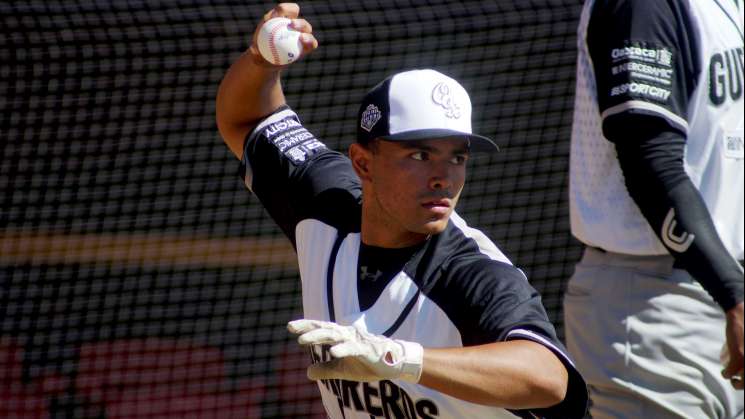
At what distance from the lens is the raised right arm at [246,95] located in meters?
2.75

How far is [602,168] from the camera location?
8.51 feet

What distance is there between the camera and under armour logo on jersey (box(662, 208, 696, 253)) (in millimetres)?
2268

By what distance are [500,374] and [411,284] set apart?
1.43 feet

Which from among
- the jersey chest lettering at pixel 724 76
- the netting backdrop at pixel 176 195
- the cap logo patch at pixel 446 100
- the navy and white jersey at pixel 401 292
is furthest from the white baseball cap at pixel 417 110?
the netting backdrop at pixel 176 195

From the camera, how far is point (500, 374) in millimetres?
1792

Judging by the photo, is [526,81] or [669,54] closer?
[669,54]

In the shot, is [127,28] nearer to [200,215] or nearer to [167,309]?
[200,215]

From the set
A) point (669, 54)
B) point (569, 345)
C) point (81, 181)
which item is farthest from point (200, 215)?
point (669, 54)

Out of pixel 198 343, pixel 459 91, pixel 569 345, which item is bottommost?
pixel 198 343

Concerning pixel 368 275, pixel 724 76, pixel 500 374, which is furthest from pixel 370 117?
pixel 724 76

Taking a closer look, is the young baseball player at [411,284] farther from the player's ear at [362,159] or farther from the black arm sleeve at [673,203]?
the black arm sleeve at [673,203]

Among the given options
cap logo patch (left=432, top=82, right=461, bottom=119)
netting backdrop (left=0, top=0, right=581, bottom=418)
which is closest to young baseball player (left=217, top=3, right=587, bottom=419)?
cap logo patch (left=432, top=82, right=461, bottom=119)

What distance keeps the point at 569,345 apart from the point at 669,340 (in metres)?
0.27

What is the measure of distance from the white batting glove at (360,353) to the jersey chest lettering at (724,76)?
3.62ft
